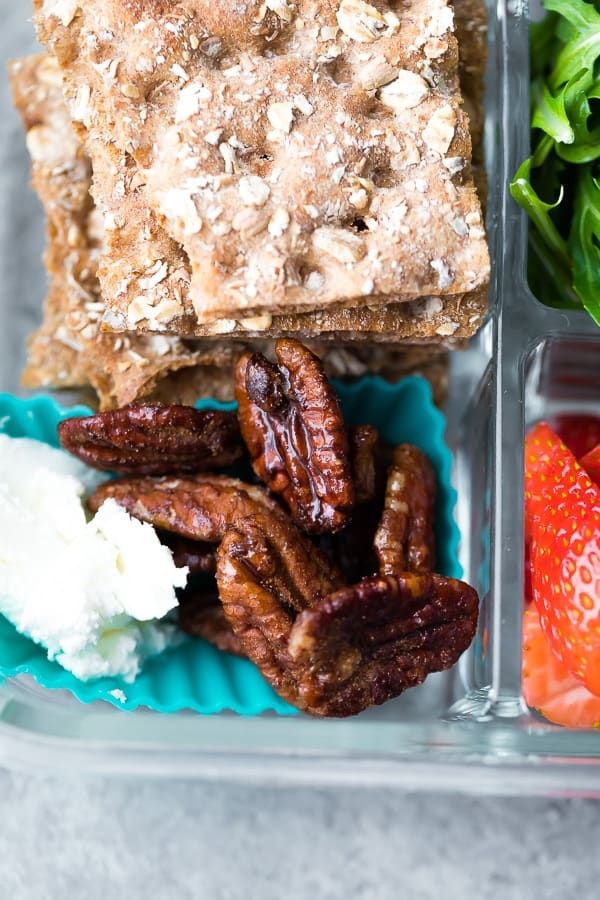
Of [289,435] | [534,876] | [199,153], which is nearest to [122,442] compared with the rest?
[289,435]

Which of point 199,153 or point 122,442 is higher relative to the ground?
point 199,153

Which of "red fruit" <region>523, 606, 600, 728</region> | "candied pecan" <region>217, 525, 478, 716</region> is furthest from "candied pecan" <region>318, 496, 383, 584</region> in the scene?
"red fruit" <region>523, 606, 600, 728</region>

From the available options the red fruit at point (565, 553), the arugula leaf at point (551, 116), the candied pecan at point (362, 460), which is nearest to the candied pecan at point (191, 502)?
the candied pecan at point (362, 460)

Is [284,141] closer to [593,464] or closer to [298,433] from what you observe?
[298,433]

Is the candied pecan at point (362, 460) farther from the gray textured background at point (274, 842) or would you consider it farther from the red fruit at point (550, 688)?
the gray textured background at point (274, 842)

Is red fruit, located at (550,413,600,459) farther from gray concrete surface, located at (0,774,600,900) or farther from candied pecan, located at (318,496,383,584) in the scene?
Answer: gray concrete surface, located at (0,774,600,900)

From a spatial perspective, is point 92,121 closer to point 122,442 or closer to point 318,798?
point 122,442
